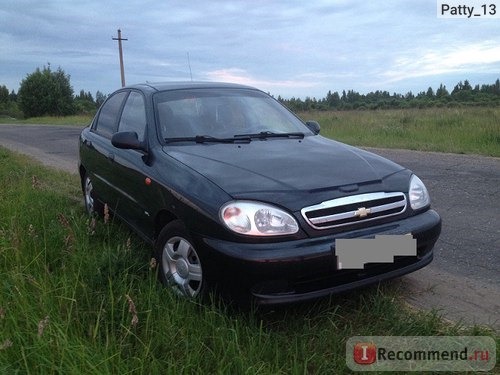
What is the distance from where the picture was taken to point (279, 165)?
3.01 meters

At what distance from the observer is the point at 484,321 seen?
2.78m

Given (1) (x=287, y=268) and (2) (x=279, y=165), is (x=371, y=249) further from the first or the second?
(2) (x=279, y=165)

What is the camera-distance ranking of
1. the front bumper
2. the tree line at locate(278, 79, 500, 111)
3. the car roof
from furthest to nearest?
the tree line at locate(278, 79, 500, 111), the car roof, the front bumper

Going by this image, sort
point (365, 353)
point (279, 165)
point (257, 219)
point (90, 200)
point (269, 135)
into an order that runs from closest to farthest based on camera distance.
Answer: point (365, 353) → point (257, 219) → point (279, 165) → point (269, 135) → point (90, 200)

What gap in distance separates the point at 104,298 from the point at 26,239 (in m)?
1.26

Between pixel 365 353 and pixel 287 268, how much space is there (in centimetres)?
58

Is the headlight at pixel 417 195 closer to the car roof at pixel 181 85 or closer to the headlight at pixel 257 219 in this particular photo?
the headlight at pixel 257 219

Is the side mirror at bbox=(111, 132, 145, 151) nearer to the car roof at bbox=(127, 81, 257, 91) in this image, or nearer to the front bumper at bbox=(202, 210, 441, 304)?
the car roof at bbox=(127, 81, 257, 91)

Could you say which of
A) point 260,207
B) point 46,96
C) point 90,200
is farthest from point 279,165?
point 46,96

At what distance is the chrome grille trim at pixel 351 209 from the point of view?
2.57 meters

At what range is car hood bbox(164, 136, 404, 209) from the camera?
2.70 m

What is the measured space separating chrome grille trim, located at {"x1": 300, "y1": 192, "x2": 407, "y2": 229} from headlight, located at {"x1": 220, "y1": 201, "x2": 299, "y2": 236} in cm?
11

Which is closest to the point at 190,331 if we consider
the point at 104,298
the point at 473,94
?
the point at 104,298

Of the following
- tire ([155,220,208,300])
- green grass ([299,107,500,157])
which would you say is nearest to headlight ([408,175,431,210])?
tire ([155,220,208,300])
